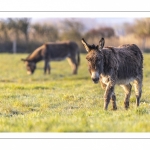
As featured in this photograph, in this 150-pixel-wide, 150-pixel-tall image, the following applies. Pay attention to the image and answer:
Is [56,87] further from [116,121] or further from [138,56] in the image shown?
[116,121]

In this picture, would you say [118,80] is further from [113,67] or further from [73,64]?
[73,64]

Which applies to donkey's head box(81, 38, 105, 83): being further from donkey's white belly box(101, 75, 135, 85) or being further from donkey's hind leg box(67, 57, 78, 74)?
donkey's hind leg box(67, 57, 78, 74)

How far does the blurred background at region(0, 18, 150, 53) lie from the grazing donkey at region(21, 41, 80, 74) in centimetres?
46

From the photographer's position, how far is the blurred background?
1695 cm

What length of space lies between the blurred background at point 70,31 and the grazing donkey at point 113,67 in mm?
3360

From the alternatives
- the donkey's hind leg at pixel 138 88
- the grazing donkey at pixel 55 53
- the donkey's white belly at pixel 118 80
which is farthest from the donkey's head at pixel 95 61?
the grazing donkey at pixel 55 53

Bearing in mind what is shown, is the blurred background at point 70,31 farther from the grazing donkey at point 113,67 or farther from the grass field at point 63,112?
the grazing donkey at point 113,67

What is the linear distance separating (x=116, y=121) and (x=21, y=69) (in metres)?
16.6

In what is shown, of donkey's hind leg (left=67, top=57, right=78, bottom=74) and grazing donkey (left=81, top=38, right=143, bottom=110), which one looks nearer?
grazing donkey (left=81, top=38, right=143, bottom=110)

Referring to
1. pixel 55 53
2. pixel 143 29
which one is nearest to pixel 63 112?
pixel 143 29

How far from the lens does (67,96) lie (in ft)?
39.6

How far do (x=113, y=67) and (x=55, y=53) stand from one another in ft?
52.0

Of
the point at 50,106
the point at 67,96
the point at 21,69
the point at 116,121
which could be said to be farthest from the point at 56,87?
the point at 21,69

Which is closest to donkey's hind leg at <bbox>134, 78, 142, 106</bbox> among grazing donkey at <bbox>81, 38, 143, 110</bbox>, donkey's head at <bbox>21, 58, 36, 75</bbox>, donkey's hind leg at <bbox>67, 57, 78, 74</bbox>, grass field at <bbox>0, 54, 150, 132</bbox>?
grazing donkey at <bbox>81, 38, 143, 110</bbox>
